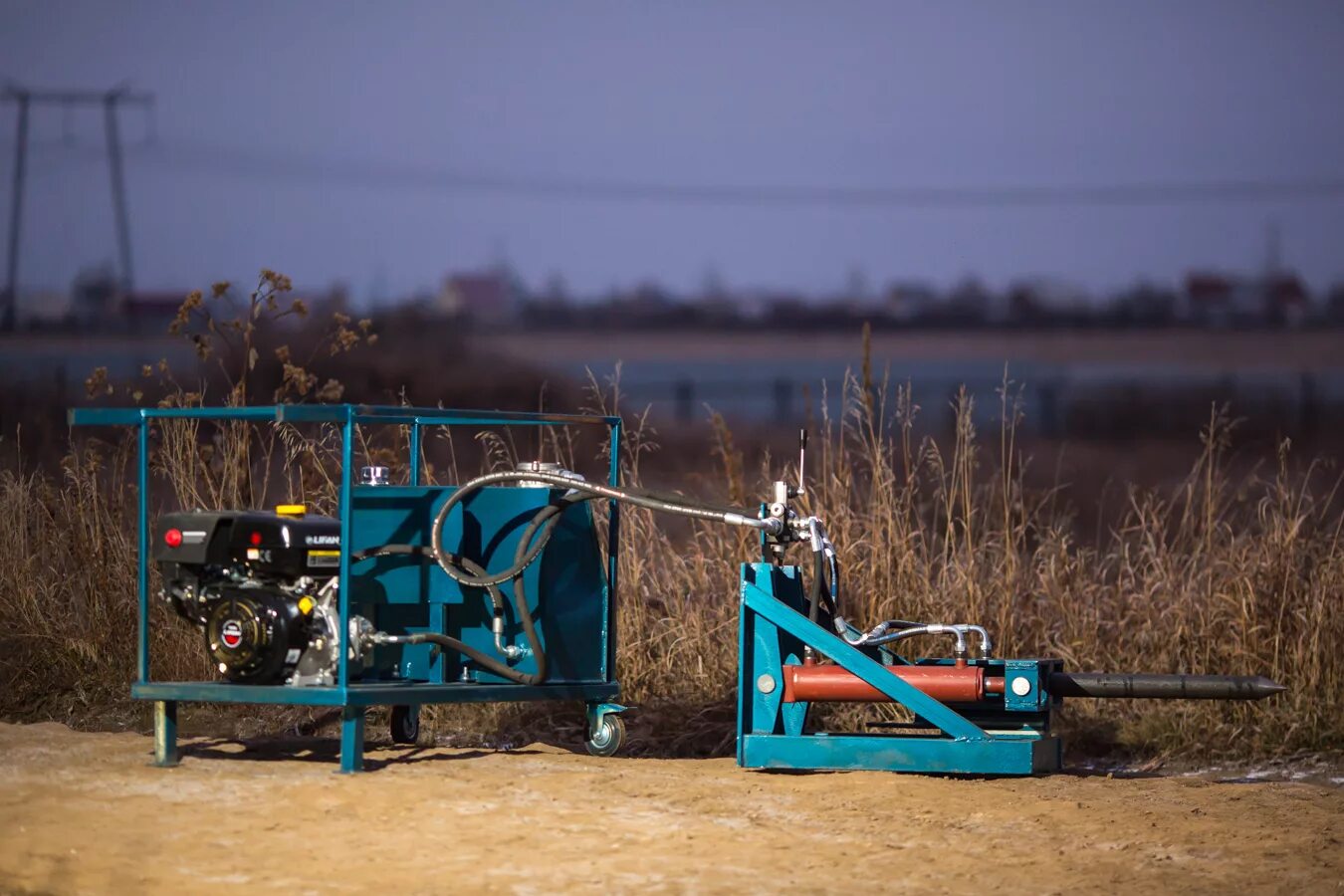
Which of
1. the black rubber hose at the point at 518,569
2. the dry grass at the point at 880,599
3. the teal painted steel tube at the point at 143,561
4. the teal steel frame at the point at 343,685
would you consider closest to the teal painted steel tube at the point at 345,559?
the teal steel frame at the point at 343,685

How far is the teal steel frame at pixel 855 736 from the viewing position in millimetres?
6168

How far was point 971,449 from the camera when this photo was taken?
8.66 meters

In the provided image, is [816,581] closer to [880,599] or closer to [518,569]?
[518,569]

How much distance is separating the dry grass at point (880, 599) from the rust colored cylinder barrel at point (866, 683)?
5.80ft

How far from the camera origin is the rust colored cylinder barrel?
625 centimetres

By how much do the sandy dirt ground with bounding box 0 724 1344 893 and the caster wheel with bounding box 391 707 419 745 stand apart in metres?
0.47

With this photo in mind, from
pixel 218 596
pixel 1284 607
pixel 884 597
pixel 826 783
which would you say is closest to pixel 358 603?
pixel 218 596

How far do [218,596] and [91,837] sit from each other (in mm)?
1259

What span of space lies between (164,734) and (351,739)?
28.2 inches

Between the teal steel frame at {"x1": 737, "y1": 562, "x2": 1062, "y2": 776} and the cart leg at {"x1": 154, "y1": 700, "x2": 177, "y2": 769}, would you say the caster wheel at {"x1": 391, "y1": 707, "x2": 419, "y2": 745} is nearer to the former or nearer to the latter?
the cart leg at {"x1": 154, "y1": 700, "x2": 177, "y2": 769}

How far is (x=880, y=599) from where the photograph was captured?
28.0 feet

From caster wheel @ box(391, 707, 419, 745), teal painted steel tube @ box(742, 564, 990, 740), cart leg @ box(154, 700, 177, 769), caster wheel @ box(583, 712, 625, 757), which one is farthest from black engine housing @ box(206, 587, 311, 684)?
teal painted steel tube @ box(742, 564, 990, 740)

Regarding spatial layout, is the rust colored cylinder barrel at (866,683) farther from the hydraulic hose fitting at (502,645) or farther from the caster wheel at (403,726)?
the caster wheel at (403,726)

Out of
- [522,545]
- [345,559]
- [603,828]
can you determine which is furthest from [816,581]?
[345,559]
